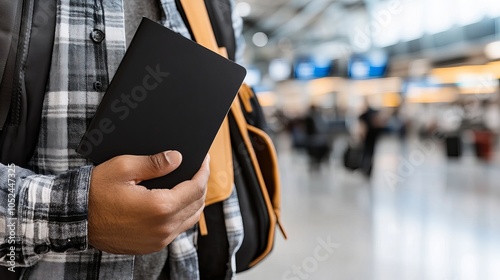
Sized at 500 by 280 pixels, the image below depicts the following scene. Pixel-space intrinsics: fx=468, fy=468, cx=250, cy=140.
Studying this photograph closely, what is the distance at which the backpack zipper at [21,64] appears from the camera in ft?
2.57

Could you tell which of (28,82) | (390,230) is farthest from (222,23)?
(390,230)

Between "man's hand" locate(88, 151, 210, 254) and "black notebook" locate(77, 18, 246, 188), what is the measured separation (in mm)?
41

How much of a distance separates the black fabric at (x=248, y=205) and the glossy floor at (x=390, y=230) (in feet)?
9.18

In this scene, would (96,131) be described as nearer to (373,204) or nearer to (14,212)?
(14,212)

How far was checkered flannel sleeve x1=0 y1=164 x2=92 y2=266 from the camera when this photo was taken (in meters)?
0.70

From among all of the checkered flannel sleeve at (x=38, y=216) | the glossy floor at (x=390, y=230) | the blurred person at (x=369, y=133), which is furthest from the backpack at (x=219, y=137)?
the blurred person at (x=369, y=133)

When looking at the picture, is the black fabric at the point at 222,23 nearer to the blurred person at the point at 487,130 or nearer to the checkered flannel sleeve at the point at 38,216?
the checkered flannel sleeve at the point at 38,216

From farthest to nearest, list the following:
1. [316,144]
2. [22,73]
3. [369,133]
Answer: [316,144], [369,133], [22,73]

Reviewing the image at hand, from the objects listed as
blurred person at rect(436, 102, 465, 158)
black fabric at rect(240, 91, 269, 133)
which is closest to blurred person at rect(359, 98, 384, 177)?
blurred person at rect(436, 102, 465, 158)

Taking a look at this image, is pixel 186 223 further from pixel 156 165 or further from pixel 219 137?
pixel 219 137

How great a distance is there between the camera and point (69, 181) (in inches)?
28.6

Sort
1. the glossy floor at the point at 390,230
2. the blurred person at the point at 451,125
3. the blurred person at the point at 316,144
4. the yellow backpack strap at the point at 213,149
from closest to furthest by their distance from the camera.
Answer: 1. the yellow backpack strap at the point at 213,149
2. the glossy floor at the point at 390,230
3. the blurred person at the point at 316,144
4. the blurred person at the point at 451,125

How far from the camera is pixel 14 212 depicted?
699 mm

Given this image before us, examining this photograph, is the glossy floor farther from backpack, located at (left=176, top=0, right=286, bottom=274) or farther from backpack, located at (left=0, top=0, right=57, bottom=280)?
backpack, located at (left=0, top=0, right=57, bottom=280)
